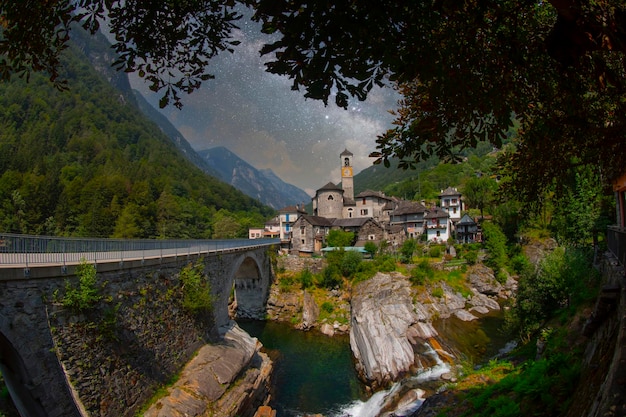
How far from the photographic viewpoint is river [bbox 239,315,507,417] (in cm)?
1886

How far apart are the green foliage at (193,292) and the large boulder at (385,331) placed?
10.7m

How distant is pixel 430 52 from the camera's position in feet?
12.5

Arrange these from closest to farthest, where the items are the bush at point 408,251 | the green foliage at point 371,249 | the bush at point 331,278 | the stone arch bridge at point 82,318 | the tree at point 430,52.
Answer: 1. the tree at point 430,52
2. the stone arch bridge at point 82,318
3. the bush at point 331,278
4. the bush at point 408,251
5. the green foliage at point 371,249

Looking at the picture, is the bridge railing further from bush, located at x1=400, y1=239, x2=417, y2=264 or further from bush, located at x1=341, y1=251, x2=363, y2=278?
bush, located at x1=400, y1=239, x2=417, y2=264

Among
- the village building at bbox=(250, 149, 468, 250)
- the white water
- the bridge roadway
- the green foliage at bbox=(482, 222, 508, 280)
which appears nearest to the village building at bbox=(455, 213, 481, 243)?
the village building at bbox=(250, 149, 468, 250)

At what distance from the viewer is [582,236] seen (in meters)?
24.4

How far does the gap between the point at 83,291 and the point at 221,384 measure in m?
7.57

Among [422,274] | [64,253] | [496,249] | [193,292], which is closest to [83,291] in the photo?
[64,253]

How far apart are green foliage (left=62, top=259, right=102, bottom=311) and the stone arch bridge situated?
0.67ft

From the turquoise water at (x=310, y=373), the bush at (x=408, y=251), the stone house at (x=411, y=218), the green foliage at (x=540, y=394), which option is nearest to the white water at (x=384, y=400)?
the turquoise water at (x=310, y=373)

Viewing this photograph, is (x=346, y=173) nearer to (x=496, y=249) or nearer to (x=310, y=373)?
(x=496, y=249)

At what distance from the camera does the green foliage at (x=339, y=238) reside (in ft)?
167

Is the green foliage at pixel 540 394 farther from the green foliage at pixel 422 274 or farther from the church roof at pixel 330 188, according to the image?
the church roof at pixel 330 188

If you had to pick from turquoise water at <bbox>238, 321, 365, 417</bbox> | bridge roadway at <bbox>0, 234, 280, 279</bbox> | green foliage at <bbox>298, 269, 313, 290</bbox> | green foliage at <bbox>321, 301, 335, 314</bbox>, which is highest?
bridge roadway at <bbox>0, 234, 280, 279</bbox>
